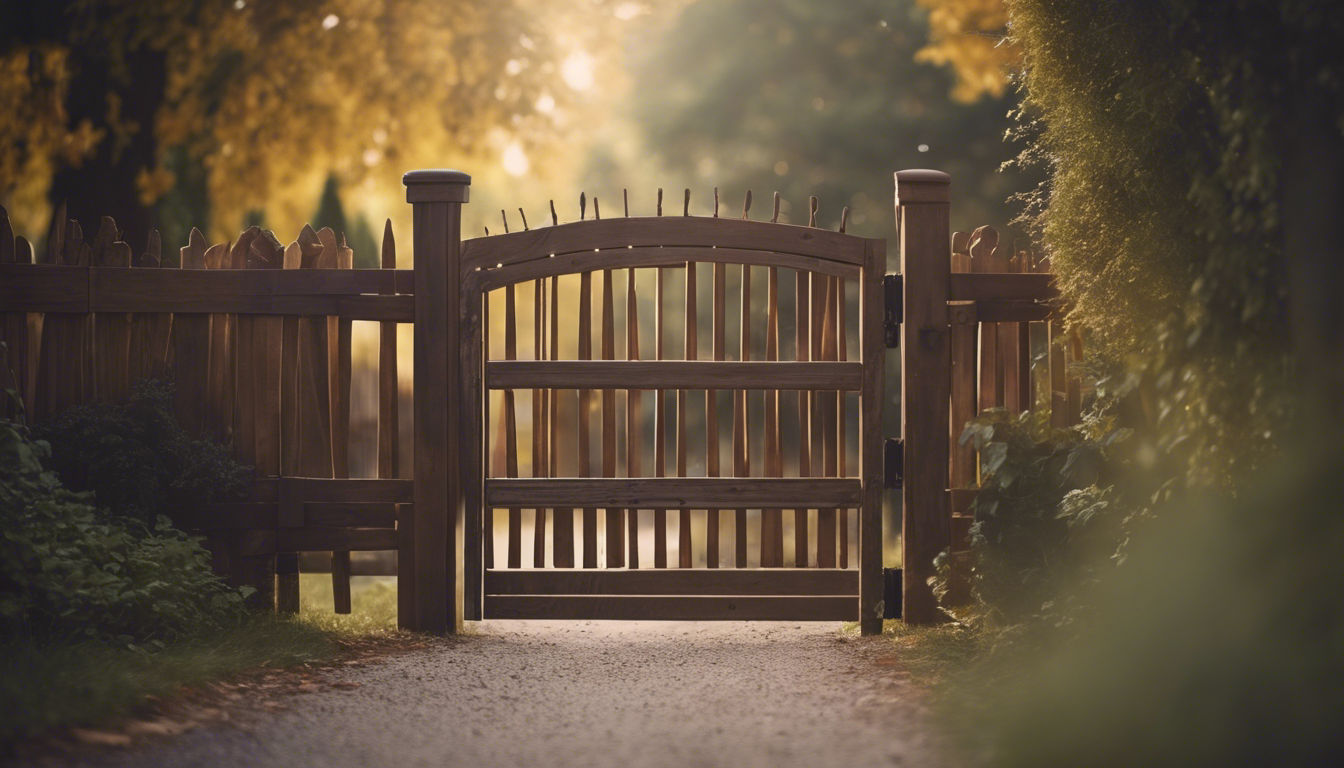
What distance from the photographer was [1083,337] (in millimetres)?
5660

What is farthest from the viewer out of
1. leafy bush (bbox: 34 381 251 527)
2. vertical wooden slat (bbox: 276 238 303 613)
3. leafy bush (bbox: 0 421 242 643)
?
vertical wooden slat (bbox: 276 238 303 613)

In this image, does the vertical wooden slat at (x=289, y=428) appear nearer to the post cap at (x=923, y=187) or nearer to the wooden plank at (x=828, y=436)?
the wooden plank at (x=828, y=436)

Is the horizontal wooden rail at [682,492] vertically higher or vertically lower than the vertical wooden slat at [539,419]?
lower

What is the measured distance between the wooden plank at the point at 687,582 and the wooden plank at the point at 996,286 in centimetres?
156

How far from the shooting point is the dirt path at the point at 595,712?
379cm

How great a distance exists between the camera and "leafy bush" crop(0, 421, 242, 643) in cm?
480

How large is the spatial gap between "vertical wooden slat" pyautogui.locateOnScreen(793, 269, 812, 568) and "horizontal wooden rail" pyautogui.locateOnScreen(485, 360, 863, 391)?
0.12 meters

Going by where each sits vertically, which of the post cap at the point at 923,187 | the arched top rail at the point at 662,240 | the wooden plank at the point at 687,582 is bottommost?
the wooden plank at the point at 687,582

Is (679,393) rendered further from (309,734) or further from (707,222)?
(309,734)

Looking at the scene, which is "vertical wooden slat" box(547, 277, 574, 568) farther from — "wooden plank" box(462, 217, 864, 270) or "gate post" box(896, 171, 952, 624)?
"gate post" box(896, 171, 952, 624)

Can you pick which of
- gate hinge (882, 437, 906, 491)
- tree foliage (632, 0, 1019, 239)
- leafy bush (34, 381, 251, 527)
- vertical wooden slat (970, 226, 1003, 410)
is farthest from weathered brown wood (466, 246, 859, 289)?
tree foliage (632, 0, 1019, 239)

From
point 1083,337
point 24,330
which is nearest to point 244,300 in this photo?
point 24,330

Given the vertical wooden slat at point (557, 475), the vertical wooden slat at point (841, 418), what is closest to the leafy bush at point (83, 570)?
the vertical wooden slat at point (557, 475)

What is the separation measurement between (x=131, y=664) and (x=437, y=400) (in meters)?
1.93
